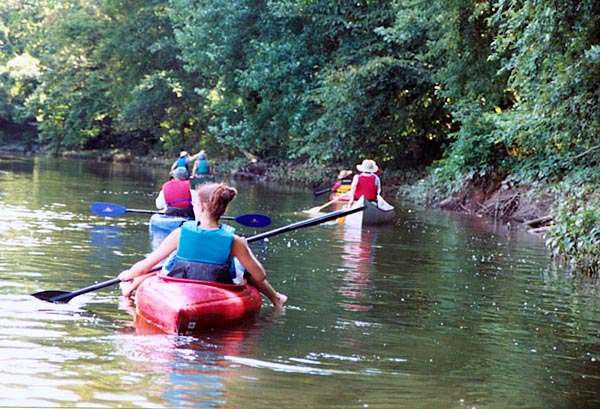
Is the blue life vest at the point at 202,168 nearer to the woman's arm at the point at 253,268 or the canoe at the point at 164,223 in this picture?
the canoe at the point at 164,223

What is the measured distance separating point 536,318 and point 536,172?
11.8 metres

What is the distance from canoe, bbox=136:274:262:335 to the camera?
720cm

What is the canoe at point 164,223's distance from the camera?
46.7 ft

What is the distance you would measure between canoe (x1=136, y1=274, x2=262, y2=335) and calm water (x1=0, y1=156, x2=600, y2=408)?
176 mm

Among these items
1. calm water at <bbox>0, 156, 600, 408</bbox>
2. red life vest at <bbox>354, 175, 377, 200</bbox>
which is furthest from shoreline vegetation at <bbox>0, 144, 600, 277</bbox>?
red life vest at <bbox>354, 175, 377, 200</bbox>

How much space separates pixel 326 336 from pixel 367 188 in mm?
10747

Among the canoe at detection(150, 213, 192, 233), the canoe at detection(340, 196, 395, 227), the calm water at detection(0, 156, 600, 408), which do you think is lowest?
the calm water at detection(0, 156, 600, 408)

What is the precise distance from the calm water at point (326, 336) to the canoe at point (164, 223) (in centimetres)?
49

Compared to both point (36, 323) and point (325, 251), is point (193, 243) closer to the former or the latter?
point (36, 323)

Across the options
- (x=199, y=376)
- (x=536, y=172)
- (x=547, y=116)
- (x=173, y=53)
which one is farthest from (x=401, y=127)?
(x=199, y=376)

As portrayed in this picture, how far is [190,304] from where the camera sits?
723cm

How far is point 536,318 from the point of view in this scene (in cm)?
877

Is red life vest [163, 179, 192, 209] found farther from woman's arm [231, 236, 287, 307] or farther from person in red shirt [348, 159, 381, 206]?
woman's arm [231, 236, 287, 307]

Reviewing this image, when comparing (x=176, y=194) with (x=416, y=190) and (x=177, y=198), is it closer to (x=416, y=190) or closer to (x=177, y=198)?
(x=177, y=198)
